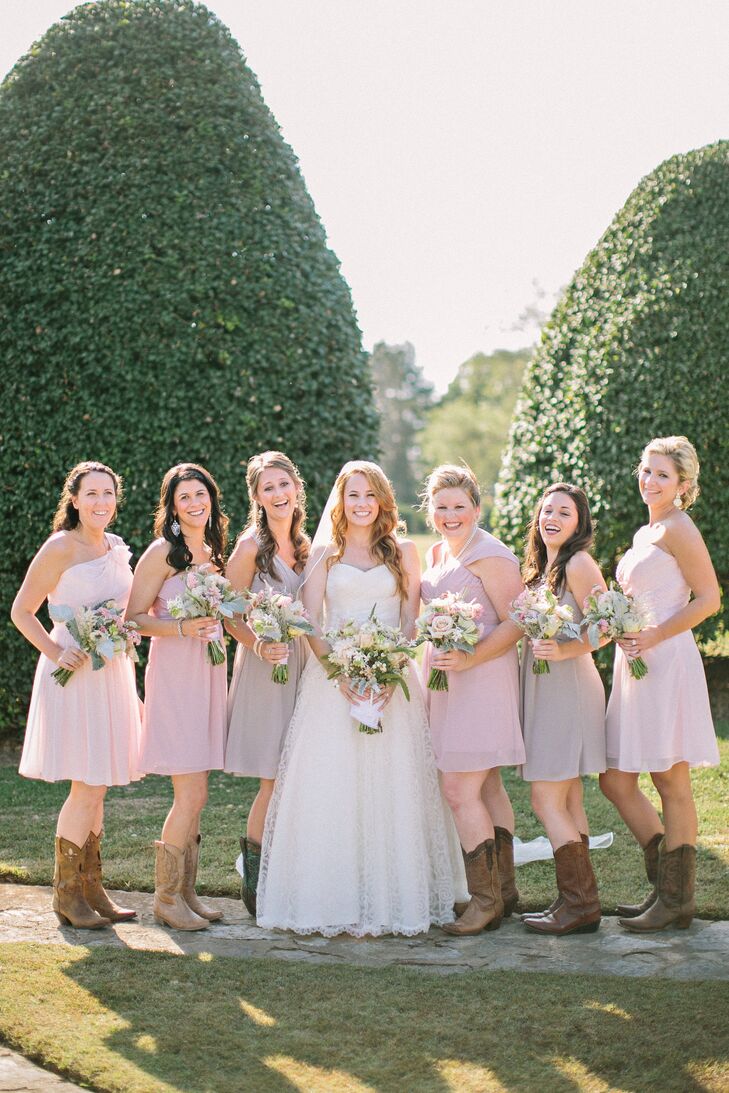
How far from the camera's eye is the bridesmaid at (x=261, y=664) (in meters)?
5.68

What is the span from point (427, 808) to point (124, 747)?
1.49m

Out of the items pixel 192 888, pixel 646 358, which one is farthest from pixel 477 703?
pixel 646 358

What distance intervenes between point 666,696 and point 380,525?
1.57 m

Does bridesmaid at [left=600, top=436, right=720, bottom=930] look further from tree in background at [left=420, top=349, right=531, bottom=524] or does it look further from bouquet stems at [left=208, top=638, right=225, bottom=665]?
tree in background at [left=420, top=349, right=531, bottom=524]

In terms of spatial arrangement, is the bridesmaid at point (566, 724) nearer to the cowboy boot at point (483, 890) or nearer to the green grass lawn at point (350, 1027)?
the cowboy boot at point (483, 890)

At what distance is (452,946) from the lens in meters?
5.22

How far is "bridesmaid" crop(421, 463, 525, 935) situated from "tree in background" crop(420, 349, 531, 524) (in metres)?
45.3

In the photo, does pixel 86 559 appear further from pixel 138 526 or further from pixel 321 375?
pixel 321 375

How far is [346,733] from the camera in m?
5.55

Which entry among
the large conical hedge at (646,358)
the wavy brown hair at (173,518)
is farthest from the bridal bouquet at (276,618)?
the large conical hedge at (646,358)

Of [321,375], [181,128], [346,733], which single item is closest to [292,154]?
[181,128]

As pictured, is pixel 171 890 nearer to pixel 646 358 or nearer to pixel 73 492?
pixel 73 492

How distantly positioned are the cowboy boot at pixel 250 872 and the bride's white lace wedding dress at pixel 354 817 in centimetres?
18

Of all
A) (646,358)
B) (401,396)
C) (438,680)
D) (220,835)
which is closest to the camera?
(438,680)
